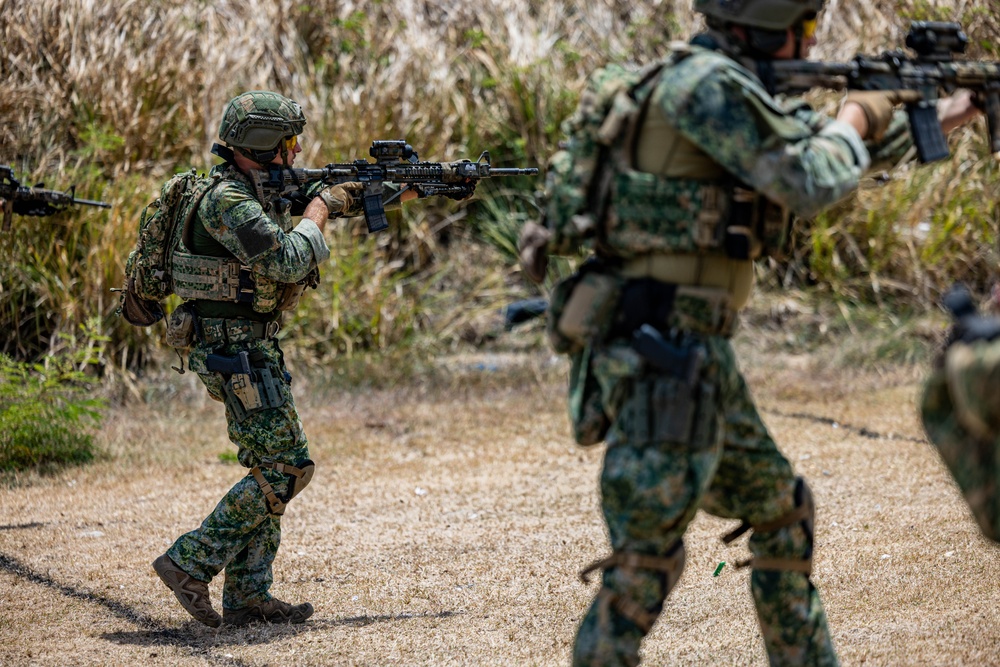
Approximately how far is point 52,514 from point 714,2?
501 centimetres

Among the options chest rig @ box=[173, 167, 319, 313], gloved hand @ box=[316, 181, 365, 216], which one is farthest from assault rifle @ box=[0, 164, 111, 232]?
gloved hand @ box=[316, 181, 365, 216]

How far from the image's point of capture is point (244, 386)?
4680 millimetres

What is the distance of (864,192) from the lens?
10430 millimetres

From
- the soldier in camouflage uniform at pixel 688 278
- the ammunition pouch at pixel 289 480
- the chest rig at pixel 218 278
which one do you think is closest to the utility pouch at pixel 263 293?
the chest rig at pixel 218 278

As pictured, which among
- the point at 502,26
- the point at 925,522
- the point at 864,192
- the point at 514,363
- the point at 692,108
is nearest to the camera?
the point at 692,108

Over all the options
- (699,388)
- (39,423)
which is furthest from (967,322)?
(39,423)

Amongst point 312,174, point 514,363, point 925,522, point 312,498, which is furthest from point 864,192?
point 312,174

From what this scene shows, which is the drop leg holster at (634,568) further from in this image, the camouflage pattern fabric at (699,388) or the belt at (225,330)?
the belt at (225,330)

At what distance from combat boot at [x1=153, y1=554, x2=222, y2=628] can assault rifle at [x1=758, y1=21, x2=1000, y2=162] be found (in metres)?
2.93

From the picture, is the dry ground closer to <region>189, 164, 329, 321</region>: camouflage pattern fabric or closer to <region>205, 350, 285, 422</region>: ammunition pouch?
<region>205, 350, 285, 422</region>: ammunition pouch

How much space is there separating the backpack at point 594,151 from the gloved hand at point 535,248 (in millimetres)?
40

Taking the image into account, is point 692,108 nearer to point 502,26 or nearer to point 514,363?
point 514,363

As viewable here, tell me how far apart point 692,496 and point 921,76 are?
1310 millimetres

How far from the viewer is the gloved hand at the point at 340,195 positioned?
5012 mm
